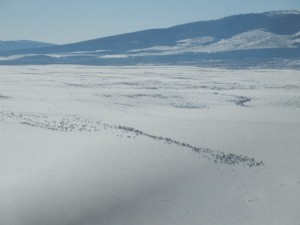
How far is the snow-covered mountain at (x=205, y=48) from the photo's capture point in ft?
486

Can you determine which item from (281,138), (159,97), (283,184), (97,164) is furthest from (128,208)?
(159,97)

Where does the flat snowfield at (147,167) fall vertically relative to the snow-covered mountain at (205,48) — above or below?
below

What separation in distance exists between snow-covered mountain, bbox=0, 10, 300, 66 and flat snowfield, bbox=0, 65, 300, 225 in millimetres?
105921

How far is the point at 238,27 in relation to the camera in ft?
650

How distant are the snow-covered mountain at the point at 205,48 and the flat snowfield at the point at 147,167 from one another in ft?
348

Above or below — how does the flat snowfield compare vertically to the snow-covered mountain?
below

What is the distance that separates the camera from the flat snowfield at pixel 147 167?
1655 centimetres

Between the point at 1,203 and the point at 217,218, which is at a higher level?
the point at 1,203

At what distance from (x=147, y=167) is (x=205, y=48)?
154 m

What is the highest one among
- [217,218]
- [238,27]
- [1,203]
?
[238,27]

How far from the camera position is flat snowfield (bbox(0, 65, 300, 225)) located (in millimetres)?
16547

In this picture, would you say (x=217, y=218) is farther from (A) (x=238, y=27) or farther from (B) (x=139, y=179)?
(A) (x=238, y=27)

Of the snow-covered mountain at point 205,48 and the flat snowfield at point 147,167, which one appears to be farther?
the snow-covered mountain at point 205,48

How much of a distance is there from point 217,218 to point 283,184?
5111 millimetres
